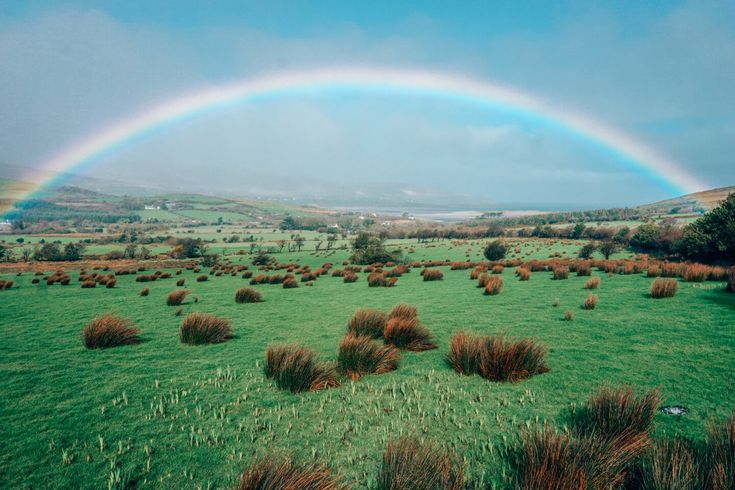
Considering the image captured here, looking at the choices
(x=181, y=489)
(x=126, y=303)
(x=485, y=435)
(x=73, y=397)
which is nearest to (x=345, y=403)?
(x=485, y=435)

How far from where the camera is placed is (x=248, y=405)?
4.47 meters

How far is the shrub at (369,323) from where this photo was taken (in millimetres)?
7691

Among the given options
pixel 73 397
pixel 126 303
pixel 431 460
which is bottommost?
pixel 126 303

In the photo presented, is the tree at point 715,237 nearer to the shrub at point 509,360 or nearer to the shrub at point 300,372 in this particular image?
the shrub at point 509,360

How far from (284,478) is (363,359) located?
3086 mm

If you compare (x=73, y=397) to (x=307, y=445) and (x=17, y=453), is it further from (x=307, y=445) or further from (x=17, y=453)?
(x=307, y=445)

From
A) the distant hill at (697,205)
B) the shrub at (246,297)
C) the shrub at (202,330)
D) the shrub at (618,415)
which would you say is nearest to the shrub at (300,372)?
the shrub at (202,330)

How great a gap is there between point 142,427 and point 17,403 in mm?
1957

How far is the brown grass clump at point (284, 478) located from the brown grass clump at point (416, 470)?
40 centimetres

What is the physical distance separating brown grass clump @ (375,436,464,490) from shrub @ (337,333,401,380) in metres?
2.62

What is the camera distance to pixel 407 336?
7.10 m

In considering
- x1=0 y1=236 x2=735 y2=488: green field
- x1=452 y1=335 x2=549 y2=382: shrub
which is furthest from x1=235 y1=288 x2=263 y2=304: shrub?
x1=452 y1=335 x2=549 y2=382: shrub

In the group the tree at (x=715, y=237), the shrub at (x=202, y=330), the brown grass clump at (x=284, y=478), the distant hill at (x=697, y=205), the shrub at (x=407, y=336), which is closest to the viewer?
the brown grass clump at (x=284, y=478)

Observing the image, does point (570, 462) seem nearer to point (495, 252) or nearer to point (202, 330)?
point (202, 330)
